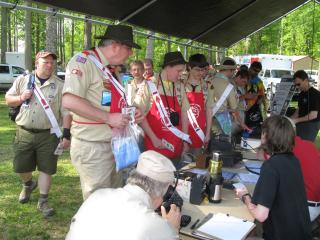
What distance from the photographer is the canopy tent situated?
14.3 ft

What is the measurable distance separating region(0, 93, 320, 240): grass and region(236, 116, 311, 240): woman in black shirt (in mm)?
2237

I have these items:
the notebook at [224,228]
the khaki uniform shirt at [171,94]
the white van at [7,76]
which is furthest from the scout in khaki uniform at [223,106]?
the white van at [7,76]

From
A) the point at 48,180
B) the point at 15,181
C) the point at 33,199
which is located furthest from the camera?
the point at 15,181

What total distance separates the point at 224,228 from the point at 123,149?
3.02 feet

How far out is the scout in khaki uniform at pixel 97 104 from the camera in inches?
105

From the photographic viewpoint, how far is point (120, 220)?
148cm

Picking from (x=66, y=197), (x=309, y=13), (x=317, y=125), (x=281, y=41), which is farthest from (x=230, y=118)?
(x=281, y=41)

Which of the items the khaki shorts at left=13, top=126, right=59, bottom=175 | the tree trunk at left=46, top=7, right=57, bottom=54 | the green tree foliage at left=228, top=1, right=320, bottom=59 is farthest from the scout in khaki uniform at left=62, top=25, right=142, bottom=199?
the green tree foliage at left=228, top=1, right=320, bottom=59

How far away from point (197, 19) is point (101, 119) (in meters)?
4.21

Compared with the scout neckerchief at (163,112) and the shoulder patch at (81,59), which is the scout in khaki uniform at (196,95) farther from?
the shoulder patch at (81,59)

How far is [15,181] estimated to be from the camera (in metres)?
5.44

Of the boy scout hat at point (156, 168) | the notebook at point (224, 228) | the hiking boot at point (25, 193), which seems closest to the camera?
the boy scout hat at point (156, 168)

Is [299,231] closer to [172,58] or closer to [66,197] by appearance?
[172,58]

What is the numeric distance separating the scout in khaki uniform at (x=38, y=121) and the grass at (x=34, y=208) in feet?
0.60
